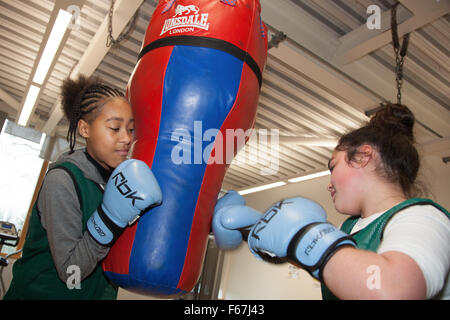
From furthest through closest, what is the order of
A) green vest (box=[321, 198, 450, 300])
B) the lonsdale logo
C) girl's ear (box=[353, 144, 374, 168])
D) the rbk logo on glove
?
the lonsdale logo, girl's ear (box=[353, 144, 374, 168]), the rbk logo on glove, green vest (box=[321, 198, 450, 300])

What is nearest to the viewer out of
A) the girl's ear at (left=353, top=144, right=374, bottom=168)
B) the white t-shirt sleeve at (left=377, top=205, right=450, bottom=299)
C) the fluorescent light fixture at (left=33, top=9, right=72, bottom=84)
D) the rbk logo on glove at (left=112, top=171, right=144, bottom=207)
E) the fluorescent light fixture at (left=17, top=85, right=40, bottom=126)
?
the white t-shirt sleeve at (left=377, top=205, right=450, bottom=299)

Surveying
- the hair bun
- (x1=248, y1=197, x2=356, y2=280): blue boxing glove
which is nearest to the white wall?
the hair bun

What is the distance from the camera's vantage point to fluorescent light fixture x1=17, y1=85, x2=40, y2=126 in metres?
5.62

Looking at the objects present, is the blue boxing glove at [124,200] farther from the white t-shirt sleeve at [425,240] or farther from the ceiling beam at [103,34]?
the ceiling beam at [103,34]

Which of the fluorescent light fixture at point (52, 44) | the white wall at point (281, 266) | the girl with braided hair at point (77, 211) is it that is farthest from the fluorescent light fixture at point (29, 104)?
the girl with braided hair at point (77, 211)

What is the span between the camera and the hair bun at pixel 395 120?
60.1 inches

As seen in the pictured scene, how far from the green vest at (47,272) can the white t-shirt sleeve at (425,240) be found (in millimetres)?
1063

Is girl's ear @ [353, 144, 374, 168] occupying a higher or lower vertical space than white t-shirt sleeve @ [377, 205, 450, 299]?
higher

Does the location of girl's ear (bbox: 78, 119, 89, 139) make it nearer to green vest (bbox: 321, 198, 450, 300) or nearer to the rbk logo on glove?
the rbk logo on glove

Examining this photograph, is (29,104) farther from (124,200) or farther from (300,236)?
(300,236)

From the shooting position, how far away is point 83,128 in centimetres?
158

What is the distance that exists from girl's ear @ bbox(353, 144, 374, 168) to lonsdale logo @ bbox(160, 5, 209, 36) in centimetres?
81

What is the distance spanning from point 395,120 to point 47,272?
1.59m
